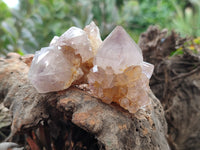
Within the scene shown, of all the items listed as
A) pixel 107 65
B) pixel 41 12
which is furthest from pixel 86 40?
pixel 41 12

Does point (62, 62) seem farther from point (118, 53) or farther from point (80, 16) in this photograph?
point (80, 16)

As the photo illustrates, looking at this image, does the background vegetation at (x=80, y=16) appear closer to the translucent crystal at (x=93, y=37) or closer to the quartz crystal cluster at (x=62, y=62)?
the translucent crystal at (x=93, y=37)

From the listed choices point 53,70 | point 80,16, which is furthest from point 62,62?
point 80,16

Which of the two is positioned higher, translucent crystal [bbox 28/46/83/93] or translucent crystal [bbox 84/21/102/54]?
translucent crystal [bbox 84/21/102/54]

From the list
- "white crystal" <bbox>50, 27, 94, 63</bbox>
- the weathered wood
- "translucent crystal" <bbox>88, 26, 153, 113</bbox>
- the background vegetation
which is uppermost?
the background vegetation

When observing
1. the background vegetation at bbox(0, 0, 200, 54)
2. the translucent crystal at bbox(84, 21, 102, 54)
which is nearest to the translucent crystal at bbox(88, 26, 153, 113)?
the translucent crystal at bbox(84, 21, 102, 54)

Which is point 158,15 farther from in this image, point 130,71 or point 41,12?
point 130,71

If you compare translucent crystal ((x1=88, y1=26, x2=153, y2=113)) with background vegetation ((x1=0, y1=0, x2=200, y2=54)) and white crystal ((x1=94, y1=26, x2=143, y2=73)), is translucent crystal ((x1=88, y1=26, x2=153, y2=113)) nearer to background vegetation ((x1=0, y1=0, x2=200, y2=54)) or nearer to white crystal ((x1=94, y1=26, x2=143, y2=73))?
white crystal ((x1=94, y1=26, x2=143, y2=73))

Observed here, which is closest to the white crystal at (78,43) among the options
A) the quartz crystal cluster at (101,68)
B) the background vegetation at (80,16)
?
the quartz crystal cluster at (101,68)
